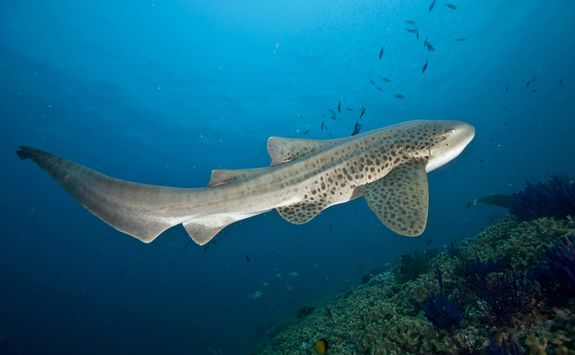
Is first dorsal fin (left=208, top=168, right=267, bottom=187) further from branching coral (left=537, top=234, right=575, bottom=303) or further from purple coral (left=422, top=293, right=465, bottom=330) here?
branching coral (left=537, top=234, right=575, bottom=303)

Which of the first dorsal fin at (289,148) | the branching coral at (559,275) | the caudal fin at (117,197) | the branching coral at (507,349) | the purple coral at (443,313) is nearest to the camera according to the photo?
the branching coral at (507,349)

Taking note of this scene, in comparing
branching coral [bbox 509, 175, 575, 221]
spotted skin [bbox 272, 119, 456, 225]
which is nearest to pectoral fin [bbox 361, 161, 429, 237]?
spotted skin [bbox 272, 119, 456, 225]

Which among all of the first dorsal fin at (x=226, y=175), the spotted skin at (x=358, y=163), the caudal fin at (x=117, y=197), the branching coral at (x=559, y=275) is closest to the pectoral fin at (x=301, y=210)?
the spotted skin at (x=358, y=163)

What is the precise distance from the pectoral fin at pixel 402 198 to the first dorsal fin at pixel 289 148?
1140 mm

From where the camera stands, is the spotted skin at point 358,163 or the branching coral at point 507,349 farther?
the spotted skin at point 358,163

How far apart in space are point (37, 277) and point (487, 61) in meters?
118

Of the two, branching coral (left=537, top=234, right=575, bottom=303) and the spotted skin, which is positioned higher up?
the spotted skin

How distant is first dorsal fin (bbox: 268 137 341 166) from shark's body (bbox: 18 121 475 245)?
19mm

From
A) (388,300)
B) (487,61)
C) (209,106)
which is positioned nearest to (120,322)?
(209,106)

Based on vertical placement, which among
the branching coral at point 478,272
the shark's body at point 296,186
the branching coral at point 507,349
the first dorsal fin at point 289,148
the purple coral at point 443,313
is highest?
the first dorsal fin at point 289,148

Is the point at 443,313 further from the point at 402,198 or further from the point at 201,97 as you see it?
the point at 201,97

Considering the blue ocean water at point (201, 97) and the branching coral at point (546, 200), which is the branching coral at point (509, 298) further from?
the blue ocean water at point (201, 97)

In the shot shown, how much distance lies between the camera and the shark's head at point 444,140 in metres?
5.44

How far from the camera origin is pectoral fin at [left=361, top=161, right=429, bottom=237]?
173 inches
